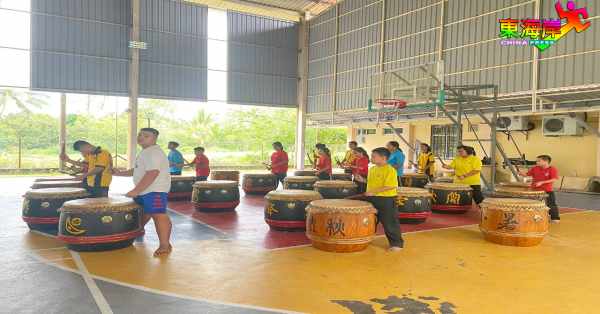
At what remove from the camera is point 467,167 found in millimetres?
8320

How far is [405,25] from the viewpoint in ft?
53.5

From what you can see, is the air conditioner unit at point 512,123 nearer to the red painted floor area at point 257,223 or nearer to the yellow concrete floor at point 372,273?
the red painted floor area at point 257,223

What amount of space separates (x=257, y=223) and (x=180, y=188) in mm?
3268

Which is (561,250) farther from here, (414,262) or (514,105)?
(514,105)

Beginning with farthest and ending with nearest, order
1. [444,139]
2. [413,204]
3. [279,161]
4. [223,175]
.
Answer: [444,139], [223,175], [279,161], [413,204]

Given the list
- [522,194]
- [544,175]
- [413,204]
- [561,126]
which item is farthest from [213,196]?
[561,126]

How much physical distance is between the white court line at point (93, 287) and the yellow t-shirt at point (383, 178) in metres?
3.30

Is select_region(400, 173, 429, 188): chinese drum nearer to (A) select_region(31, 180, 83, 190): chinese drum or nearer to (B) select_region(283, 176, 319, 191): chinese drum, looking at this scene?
(B) select_region(283, 176, 319, 191): chinese drum

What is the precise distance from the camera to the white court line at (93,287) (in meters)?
3.50

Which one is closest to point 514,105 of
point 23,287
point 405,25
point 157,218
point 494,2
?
point 494,2

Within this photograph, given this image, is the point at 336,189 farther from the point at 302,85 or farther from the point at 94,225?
the point at 302,85

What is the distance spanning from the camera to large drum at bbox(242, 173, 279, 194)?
11383 millimetres

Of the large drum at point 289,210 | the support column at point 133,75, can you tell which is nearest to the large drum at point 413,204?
the large drum at point 289,210

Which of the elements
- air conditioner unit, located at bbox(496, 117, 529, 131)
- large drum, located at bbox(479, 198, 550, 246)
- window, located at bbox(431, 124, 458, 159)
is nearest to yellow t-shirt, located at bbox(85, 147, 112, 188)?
large drum, located at bbox(479, 198, 550, 246)
